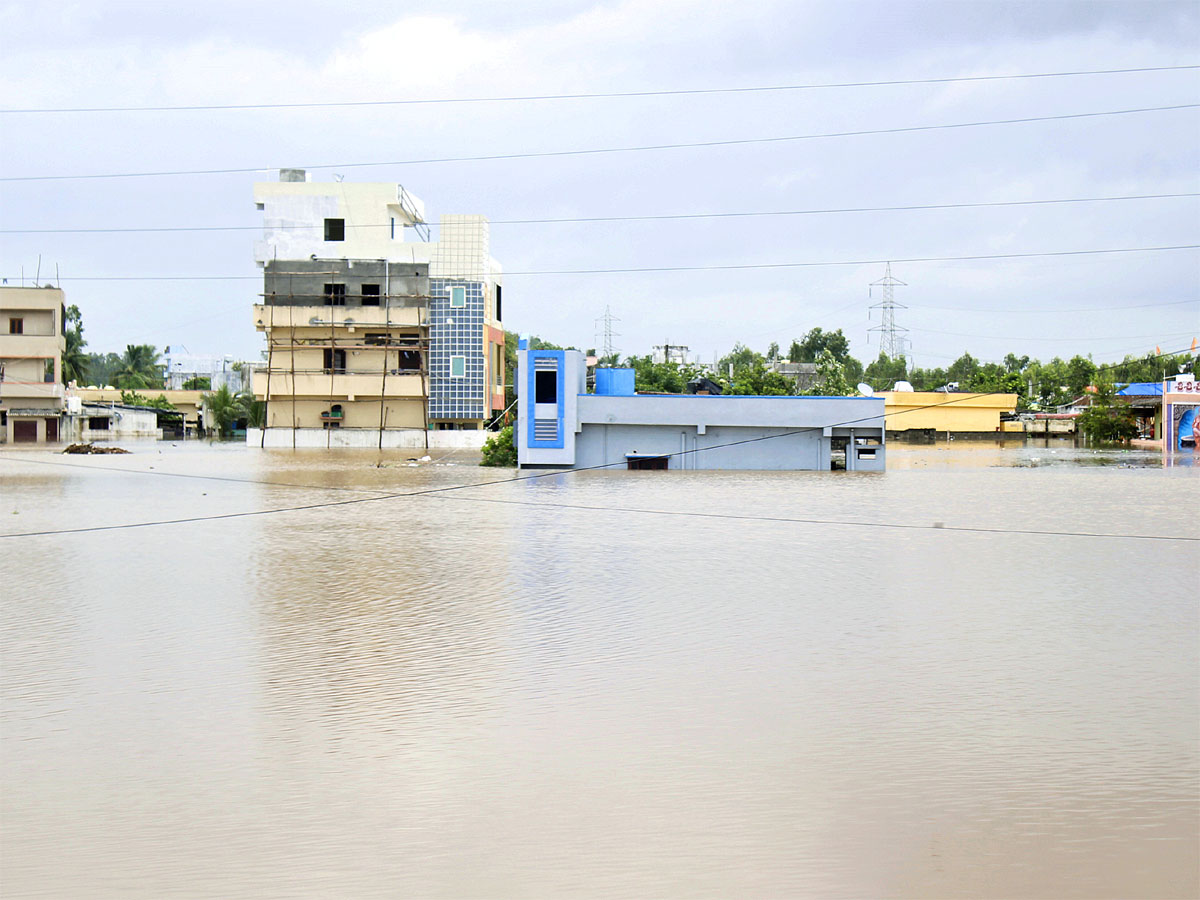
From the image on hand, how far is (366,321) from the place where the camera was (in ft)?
224

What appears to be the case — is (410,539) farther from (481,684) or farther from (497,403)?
(497,403)

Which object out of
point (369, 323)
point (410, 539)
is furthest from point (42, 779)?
point (369, 323)

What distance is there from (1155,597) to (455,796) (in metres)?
8.88

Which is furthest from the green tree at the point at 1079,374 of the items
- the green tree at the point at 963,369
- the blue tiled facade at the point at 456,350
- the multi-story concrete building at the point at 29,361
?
the multi-story concrete building at the point at 29,361

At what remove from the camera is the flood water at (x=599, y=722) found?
4.73 metres

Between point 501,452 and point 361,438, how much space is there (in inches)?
1060

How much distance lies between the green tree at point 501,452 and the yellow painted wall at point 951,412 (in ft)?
137

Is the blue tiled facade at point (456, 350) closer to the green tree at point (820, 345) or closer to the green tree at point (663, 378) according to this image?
the green tree at point (663, 378)

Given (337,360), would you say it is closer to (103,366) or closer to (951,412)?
(951,412)

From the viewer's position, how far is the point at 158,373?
4769 inches

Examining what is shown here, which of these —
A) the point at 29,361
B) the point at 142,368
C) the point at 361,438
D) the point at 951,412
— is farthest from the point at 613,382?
the point at 142,368

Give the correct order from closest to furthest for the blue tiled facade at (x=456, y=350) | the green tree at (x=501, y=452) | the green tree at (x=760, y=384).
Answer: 1. the green tree at (x=501, y=452)
2. the green tree at (x=760, y=384)
3. the blue tiled facade at (x=456, y=350)

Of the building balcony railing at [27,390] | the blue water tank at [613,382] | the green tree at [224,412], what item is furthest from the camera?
the green tree at [224,412]

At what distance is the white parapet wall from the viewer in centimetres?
6669
